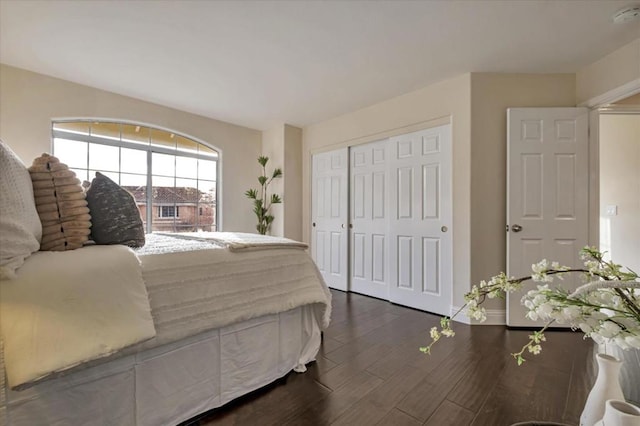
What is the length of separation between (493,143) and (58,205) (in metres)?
3.30

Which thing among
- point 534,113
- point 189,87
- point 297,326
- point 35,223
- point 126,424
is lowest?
point 126,424

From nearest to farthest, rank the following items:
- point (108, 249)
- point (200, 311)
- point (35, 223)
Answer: point (35, 223), point (108, 249), point (200, 311)

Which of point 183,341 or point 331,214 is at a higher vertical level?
point 331,214

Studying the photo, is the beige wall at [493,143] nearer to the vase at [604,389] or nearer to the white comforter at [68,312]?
the vase at [604,389]

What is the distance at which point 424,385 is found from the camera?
1.70 meters

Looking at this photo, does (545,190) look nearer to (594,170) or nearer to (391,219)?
(594,170)

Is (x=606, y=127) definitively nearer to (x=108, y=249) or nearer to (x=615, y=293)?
(x=615, y=293)

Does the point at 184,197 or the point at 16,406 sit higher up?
the point at 184,197

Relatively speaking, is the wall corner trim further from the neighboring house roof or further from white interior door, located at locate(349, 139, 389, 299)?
the neighboring house roof

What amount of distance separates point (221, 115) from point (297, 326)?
3.28m

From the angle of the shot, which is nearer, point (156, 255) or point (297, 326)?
point (156, 255)

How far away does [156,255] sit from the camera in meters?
1.32

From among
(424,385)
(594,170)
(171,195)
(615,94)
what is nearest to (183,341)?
(424,385)

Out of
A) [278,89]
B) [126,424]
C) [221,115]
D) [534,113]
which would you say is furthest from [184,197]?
[534,113]
